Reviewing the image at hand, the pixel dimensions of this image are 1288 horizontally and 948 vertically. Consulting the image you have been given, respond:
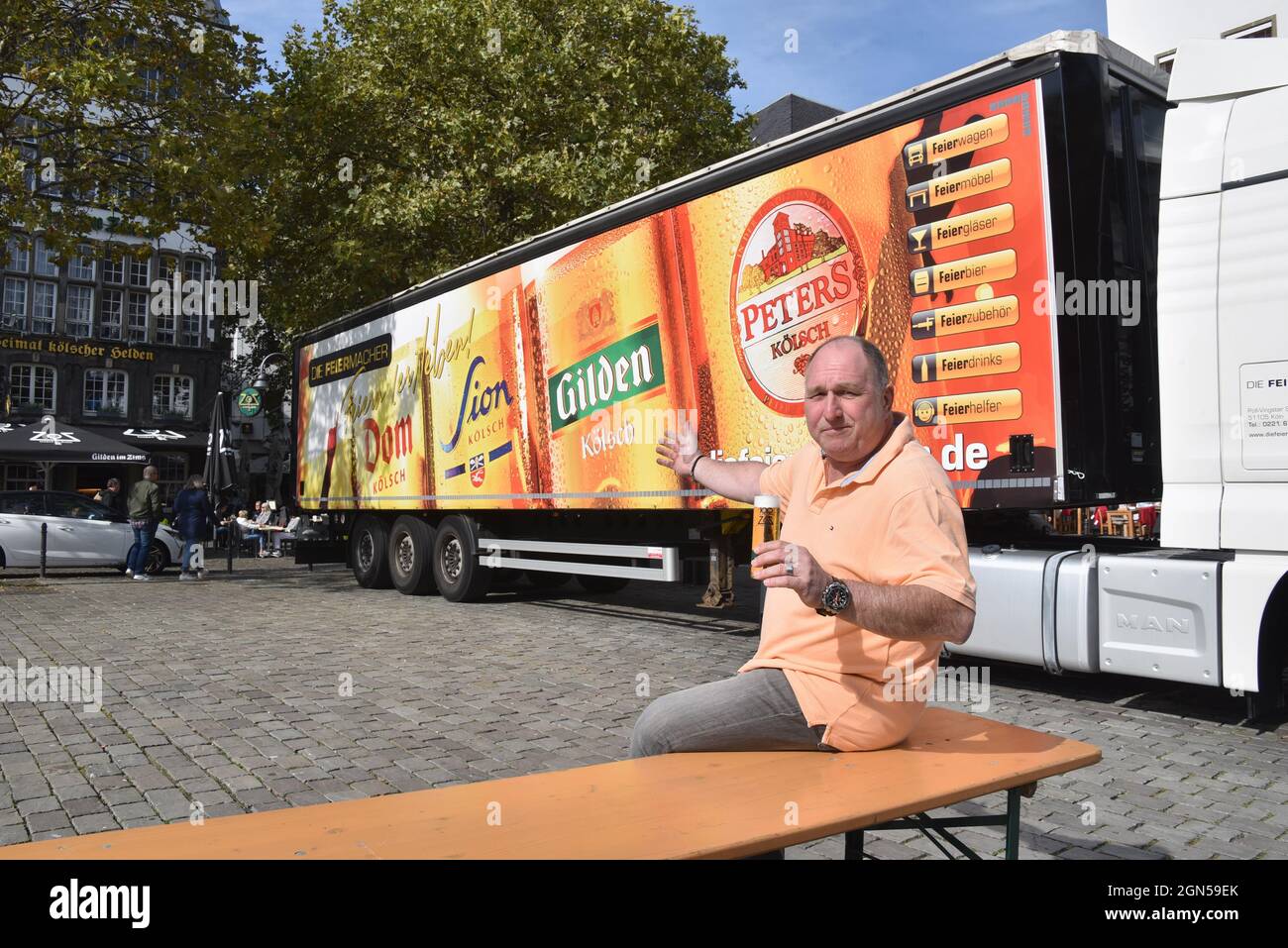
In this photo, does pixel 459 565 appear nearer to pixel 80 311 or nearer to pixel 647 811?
pixel 647 811

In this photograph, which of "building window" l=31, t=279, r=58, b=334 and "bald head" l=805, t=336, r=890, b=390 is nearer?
"bald head" l=805, t=336, r=890, b=390

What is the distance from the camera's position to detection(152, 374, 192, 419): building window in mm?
38562

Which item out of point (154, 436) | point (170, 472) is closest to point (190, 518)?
point (154, 436)

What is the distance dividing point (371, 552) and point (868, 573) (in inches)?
504

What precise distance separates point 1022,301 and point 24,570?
1926 centimetres

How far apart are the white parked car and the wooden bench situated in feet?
58.4

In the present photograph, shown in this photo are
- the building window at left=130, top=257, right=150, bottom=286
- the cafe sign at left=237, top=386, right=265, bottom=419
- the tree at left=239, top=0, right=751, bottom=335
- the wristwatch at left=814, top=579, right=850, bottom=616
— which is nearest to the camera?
the wristwatch at left=814, top=579, right=850, bottom=616

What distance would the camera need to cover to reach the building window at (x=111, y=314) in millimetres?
37938

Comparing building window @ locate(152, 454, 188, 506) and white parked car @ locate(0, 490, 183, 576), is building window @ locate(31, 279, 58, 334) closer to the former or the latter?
building window @ locate(152, 454, 188, 506)

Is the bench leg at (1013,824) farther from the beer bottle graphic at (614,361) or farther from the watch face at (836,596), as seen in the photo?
the beer bottle graphic at (614,361)

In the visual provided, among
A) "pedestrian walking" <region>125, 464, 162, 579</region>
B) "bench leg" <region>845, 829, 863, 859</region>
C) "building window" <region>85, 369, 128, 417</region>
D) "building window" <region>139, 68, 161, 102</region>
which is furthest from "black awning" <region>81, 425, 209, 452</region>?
"bench leg" <region>845, 829, 863, 859</region>

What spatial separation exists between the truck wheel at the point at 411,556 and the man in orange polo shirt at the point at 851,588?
34.9 feet

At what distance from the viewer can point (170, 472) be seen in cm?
3809

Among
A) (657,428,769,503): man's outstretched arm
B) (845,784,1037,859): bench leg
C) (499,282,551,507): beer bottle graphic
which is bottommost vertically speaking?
(845,784,1037,859): bench leg
